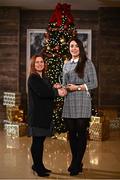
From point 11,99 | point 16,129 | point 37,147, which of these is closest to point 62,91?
point 37,147

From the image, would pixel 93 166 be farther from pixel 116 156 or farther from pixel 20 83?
pixel 20 83

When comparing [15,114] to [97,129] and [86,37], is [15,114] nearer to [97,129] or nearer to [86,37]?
[97,129]

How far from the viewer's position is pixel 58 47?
6293 mm

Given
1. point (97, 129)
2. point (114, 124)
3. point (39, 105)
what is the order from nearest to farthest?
point (39, 105) < point (97, 129) < point (114, 124)

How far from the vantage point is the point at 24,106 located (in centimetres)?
820

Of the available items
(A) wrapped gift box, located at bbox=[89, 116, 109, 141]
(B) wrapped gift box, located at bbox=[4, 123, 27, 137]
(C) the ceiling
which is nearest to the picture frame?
(C) the ceiling

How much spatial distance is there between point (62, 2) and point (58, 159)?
3814mm

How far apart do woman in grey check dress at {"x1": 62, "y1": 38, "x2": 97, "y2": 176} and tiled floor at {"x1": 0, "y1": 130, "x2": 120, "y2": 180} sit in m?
0.41

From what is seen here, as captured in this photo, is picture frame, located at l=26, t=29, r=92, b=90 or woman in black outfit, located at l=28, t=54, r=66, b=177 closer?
woman in black outfit, located at l=28, t=54, r=66, b=177

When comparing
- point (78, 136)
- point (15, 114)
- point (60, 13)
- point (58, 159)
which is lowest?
point (58, 159)

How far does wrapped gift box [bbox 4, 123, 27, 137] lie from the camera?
6758 millimetres

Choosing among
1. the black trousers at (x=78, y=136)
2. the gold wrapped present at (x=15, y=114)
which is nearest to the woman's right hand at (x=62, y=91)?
the black trousers at (x=78, y=136)

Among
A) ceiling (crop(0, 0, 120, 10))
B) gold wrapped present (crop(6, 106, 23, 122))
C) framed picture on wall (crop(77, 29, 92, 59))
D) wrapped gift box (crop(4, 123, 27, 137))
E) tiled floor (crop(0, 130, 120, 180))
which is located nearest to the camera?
tiled floor (crop(0, 130, 120, 180))

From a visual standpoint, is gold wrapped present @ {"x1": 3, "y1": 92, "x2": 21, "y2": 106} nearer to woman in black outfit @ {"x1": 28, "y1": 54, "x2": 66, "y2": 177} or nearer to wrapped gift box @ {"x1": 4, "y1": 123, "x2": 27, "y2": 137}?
wrapped gift box @ {"x1": 4, "y1": 123, "x2": 27, "y2": 137}
